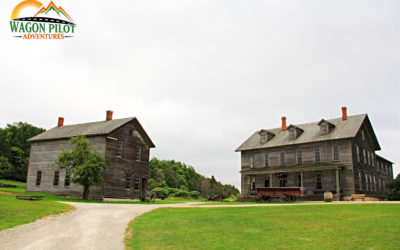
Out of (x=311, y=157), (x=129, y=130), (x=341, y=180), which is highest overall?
(x=129, y=130)

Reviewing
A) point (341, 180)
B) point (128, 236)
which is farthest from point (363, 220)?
point (341, 180)

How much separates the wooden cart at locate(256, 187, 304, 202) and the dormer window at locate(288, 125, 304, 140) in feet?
34.6

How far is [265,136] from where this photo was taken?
4297 cm

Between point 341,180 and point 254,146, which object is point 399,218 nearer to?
point 341,180

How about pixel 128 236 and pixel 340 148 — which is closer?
pixel 128 236

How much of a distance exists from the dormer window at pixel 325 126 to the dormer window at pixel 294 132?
2.89 meters

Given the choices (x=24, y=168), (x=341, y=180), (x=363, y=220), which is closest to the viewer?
(x=363, y=220)

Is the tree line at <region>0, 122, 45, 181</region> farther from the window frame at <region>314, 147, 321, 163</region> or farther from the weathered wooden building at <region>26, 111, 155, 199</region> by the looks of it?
the window frame at <region>314, 147, 321, 163</region>

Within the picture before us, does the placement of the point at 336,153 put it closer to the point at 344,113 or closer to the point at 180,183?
the point at 344,113

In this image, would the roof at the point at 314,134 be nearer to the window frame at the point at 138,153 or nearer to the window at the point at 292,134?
the window at the point at 292,134

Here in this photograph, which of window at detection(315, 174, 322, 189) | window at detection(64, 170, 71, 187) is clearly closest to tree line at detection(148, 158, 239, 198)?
window at detection(64, 170, 71, 187)

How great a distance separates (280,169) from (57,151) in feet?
81.4

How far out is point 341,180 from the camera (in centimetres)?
3475

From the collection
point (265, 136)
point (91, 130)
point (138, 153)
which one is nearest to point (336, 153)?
point (265, 136)
